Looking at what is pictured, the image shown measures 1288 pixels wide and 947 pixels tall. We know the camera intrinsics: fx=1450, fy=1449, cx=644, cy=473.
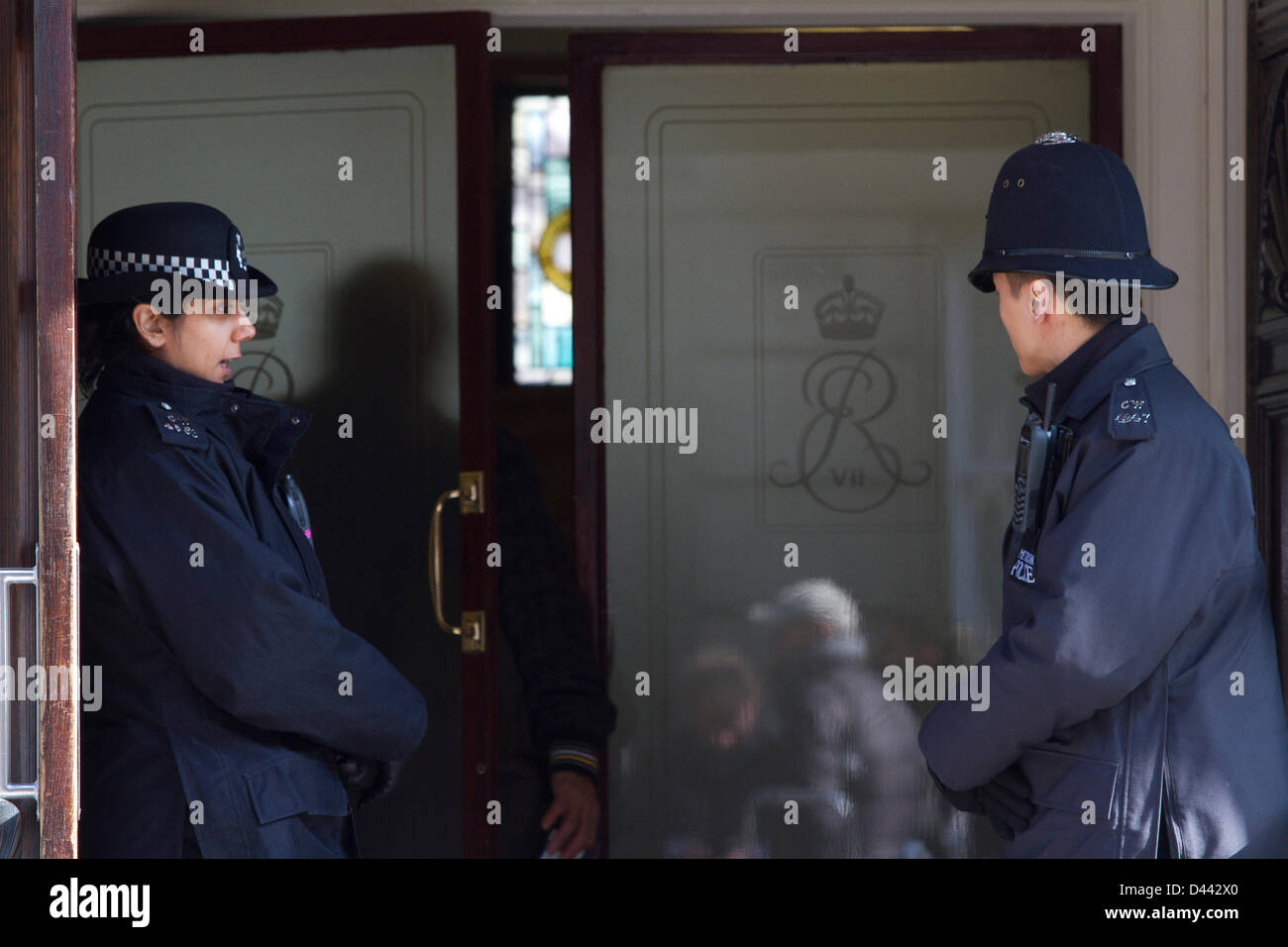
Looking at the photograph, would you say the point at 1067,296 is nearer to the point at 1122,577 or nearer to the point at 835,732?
the point at 1122,577

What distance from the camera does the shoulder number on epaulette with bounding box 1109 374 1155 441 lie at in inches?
71.4

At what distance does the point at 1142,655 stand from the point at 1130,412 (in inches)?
12.0

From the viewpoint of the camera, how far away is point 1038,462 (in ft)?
6.43

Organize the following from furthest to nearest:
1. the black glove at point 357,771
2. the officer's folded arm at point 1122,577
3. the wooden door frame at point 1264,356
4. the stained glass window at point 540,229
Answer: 1. the stained glass window at point 540,229
2. the wooden door frame at point 1264,356
3. the black glove at point 357,771
4. the officer's folded arm at point 1122,577

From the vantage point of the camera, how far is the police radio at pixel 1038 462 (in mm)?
1950

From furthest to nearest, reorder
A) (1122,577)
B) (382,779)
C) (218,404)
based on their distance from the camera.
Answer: (382,779) → (218,404) → (1122,577)

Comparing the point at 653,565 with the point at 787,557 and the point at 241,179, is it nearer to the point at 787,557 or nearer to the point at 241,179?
the point at 787,557

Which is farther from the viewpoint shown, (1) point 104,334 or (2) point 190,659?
(1) point 104,334

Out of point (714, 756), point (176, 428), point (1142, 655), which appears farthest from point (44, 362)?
point (714, 756)

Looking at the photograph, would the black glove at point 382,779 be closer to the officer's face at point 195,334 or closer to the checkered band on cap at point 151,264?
the officer's face at point 195,334

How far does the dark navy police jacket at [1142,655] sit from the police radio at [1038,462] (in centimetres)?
3

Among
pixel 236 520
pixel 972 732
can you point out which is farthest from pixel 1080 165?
pixel 236 520

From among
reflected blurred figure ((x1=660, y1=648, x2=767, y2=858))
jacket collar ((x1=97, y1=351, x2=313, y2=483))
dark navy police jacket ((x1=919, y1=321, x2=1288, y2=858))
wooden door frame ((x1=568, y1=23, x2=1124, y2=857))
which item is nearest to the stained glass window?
wooden door frame ((x1=568, y1=23, x2=1124, y2=857))

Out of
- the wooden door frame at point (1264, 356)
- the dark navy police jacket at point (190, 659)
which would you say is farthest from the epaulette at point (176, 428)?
the wooden door frame at point (1264, 356)
